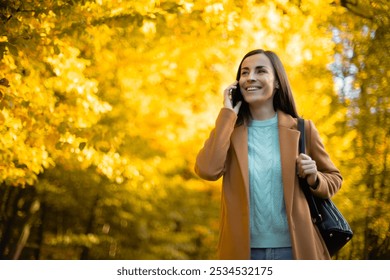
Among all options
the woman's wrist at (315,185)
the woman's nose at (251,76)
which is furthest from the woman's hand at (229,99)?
the woman's wrist at (315,185)

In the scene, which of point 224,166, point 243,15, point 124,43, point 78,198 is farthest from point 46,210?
point 224,166

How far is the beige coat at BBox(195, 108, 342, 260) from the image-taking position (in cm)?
234

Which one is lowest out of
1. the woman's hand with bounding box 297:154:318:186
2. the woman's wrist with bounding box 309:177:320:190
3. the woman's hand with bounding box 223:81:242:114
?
the woman's wrist with bounding box 309:177:320:190

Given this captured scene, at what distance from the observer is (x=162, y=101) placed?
943 centimetres

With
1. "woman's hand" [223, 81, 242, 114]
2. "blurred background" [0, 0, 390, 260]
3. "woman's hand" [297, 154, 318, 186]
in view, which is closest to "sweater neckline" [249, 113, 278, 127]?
"woman's hand" [223, 81, 242, 114]

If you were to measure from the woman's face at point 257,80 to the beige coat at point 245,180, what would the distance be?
0.34 feet

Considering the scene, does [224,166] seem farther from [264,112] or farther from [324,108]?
[324,108]

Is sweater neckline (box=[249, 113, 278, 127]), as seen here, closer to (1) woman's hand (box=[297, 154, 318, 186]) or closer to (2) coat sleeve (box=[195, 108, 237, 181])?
(2) coat sleeve (box=[195, 108, 237, 181])

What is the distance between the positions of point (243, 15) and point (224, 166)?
18.2 ft

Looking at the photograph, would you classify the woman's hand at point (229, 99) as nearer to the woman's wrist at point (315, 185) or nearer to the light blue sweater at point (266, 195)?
the light blue sweater at point (266, 195)

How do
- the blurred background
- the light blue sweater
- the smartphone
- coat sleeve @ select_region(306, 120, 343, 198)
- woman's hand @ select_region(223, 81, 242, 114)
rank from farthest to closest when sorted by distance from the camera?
the blurred background, the smartphone, woman's hand @ select_region(223, 81, 242, 114), coat sleeve @ select_region(306, 120, 343, 198), the light blue sweater

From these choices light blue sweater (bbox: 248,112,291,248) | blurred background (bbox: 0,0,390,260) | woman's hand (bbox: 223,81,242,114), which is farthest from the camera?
blurred background (bbox: 0,0,390,260)
